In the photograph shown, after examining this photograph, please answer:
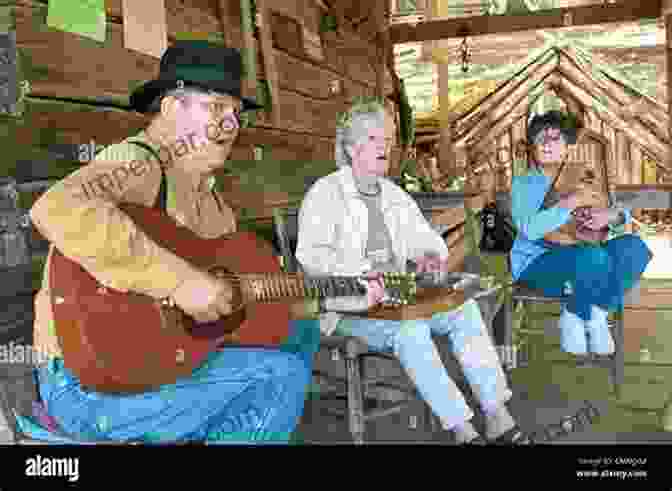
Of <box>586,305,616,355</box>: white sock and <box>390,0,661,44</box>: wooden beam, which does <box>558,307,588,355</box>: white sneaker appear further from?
<box>390,0,661,44</box>: wooden beam

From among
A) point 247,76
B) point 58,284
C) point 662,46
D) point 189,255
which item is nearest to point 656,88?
point 662,46

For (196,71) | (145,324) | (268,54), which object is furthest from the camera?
(268,54)

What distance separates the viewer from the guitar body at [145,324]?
3.05 ft

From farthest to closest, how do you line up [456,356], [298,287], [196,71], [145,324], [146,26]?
[456,356], [146,26], [298,287], [196,71], [145,324]

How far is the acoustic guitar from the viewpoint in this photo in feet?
3.06

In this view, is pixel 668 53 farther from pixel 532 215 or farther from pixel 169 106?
pixel 169 106

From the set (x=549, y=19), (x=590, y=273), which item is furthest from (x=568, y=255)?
(x=549, y=19)

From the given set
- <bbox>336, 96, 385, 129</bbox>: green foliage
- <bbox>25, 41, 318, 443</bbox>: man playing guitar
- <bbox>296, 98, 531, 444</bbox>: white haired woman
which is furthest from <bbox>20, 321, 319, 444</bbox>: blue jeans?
<bbox>336, 96, 385, 129</bbox>: green foliage

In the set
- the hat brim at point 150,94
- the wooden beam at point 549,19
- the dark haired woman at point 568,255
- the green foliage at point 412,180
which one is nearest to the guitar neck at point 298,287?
the hat brim at point 150,94

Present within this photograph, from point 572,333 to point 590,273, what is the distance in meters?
0.14

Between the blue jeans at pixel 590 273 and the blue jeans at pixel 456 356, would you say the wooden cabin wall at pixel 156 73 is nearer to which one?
the blue jeans at pixel 456 356

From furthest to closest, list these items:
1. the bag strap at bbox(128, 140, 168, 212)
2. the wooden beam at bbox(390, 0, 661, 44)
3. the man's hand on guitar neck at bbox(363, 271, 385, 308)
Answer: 1. the wooden beam at bbox(390, 0, 661, 44)
2. the man's hand on guitar neck at bbox(363, 271, 385, 308)
3. the bag strap at bbox(128, 140, 168, 212)

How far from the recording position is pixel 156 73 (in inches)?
48.9

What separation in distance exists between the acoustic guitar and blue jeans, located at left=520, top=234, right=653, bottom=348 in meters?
0.38
